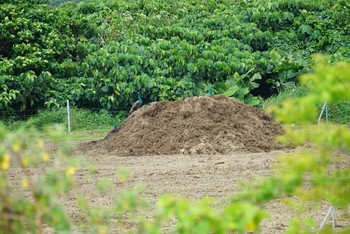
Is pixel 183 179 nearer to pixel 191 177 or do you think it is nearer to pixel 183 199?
pixel 191 177

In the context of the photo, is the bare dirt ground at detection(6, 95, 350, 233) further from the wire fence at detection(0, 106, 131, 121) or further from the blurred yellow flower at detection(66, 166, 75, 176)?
the blurred yellow flower at detection(66, 166, 75, 176)

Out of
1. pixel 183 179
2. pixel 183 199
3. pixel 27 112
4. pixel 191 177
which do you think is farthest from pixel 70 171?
pixel 27 112

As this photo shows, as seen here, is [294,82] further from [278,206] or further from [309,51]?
[278,206]

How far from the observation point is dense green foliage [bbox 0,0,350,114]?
70.7 ft

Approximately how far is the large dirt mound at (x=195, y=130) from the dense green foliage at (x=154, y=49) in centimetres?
330

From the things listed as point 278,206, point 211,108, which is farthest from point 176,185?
point 211,108

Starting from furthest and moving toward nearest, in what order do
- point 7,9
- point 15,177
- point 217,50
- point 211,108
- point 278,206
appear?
point 217,50 → point 7,9 → point 211,108 → point 15,177 → point 278,206

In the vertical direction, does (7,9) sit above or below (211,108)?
above

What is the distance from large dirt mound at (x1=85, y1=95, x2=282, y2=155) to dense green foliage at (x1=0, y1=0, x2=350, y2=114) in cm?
330

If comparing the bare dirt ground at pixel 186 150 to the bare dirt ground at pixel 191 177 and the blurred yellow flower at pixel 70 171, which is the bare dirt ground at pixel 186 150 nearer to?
the bare dirt ground at pixel 191 177

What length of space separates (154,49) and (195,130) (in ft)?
20.0

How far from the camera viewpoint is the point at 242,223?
3.23 m

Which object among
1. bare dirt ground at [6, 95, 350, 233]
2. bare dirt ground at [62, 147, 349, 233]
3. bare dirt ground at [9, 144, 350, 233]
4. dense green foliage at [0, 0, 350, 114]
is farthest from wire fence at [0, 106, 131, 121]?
bare dirt ground at [62, 147, 349, 233]

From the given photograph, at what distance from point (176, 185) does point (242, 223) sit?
31.1 ft
